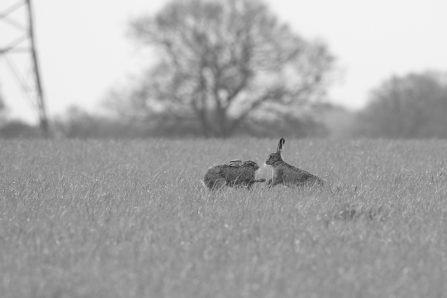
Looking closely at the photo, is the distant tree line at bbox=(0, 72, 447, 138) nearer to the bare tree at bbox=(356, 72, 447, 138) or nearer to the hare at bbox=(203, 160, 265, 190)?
the bare tree at bbox=(356, 72, 447, 138)

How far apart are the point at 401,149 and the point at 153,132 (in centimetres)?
2725

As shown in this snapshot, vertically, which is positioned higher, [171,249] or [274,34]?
[274,34]

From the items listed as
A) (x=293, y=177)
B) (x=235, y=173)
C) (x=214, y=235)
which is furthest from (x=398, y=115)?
(x=214, y=235)

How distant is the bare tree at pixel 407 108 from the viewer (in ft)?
198

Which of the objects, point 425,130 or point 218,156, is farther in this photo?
point 425,130

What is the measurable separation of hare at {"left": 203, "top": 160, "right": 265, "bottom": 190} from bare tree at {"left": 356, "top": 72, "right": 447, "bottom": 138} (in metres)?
52.4

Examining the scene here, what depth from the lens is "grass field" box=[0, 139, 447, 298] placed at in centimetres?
480

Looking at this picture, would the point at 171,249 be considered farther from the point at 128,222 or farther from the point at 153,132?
the point at 153,132

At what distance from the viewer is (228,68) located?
40.4 meters

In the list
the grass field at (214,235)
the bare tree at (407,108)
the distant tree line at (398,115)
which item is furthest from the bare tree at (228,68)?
the grass field at (214,235)

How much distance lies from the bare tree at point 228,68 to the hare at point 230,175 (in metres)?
31.2

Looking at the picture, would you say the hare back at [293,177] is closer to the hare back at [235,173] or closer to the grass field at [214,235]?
the grass field at [214,235]

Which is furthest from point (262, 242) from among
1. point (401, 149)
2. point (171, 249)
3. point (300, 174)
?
point (401, 149)

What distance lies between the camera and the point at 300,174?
8789 millimetres
